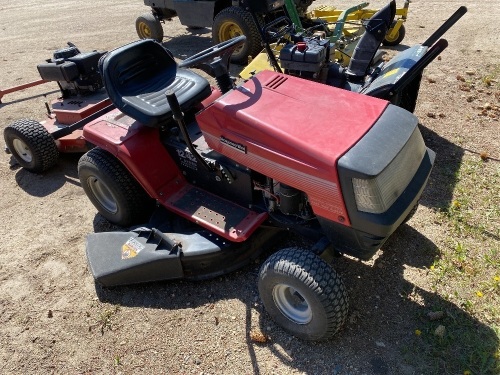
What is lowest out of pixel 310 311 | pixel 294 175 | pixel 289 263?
pixel 310 311

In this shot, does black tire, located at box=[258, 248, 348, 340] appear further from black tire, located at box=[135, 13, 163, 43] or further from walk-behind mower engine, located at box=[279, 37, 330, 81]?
black tire, located at box=[135, 13, 163, 43]

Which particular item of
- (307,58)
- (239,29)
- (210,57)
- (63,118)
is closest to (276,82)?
(210,57)

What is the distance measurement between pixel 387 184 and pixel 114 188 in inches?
77.4

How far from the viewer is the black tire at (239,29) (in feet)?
20.7

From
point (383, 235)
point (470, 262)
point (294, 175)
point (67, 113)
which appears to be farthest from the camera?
point (67, 113)

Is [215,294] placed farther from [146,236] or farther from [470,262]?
[470,262]

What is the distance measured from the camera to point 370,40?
4238 millimetres

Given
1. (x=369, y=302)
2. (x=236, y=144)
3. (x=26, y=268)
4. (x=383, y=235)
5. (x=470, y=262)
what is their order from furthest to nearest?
(x=26, y=268) < (x=470, y=262) < (x=369, y=302) < (x=236, y=144) < (x=383, y=235)

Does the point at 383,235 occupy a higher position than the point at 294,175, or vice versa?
the point at 294,175

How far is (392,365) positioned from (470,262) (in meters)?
1.05

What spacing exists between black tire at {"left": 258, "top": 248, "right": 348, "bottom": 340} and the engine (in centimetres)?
331

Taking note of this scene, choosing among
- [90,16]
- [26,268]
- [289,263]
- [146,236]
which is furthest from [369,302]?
[90,16]

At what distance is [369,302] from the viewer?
107 inches

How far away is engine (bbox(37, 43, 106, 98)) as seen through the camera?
453cm
